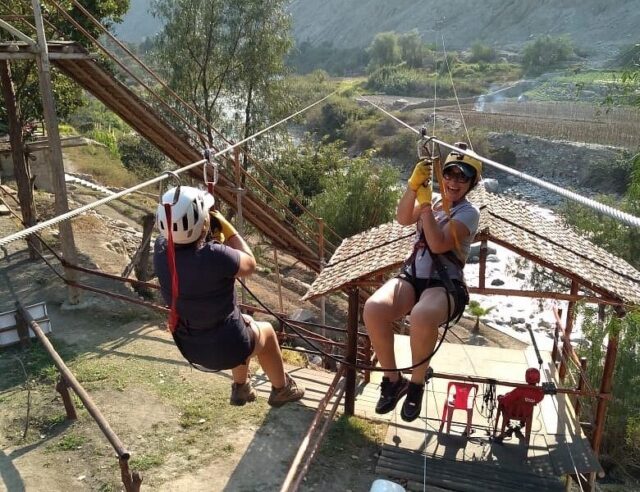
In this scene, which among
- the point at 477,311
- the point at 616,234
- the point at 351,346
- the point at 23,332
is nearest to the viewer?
the point at 351,346

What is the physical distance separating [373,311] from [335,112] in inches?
1830

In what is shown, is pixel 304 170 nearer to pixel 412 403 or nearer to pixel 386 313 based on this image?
pixel 386 313

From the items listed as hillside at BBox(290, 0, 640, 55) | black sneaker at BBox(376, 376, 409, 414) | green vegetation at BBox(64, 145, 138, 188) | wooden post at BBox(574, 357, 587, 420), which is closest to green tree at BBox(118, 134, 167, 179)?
green vegetation at BBox(64, 145, 138, 188)

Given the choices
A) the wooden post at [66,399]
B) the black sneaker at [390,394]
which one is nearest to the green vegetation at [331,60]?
the wooden post at [66,399]

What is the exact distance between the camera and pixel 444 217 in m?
5.11

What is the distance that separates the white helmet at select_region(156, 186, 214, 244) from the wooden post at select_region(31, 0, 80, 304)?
6811 millimetres

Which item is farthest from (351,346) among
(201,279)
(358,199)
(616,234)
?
(358,199)

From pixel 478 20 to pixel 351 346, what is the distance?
351 feet

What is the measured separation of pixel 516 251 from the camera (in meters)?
6.45

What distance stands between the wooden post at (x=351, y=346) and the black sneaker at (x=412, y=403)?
251 centimetres

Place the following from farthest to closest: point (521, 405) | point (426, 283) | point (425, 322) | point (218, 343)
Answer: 1. point (521, 405)
2. point (426, 283)
3. point (425, 322)
4. point (218, 343)

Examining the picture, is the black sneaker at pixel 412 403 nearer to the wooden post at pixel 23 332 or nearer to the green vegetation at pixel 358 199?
the wooden post at pixel 23 332

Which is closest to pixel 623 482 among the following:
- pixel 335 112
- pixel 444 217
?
pixel 444 217

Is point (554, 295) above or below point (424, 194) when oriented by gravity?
below
